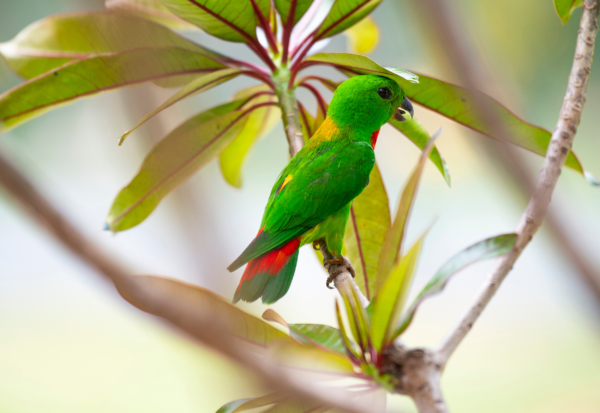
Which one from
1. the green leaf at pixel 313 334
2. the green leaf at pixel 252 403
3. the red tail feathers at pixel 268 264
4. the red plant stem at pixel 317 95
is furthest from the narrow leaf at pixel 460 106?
the green leaf at pixel 252 403

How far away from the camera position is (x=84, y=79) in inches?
44.8

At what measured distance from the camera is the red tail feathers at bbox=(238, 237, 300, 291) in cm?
100

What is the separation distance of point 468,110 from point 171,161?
2.79ft

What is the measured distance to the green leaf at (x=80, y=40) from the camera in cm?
121

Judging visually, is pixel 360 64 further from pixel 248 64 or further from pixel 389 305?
pixel 389 305

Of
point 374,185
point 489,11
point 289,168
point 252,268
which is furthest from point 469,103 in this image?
point 489,11

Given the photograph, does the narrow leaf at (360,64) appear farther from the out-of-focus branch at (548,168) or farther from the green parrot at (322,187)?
the out-of-focus branch at (548,168)

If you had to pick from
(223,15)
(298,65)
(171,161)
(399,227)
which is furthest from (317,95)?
(399,227)

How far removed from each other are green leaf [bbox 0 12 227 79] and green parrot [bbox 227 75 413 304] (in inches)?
17.7

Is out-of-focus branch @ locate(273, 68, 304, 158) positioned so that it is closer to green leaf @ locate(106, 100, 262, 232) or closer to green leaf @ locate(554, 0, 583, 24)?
green leaf @ locate(106, 100, 262, 232)

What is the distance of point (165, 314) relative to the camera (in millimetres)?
402

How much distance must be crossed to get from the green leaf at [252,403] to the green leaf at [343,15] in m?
0.97

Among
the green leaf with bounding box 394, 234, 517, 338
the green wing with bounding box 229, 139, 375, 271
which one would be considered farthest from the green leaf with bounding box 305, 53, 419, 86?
the green leaf with bounding box 394, 234, 517, 338

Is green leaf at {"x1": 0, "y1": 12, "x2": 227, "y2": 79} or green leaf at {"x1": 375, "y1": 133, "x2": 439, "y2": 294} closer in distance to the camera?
green leaf at {"x1": 375, "y1": 133, "x2": 439, "y2": 294}
